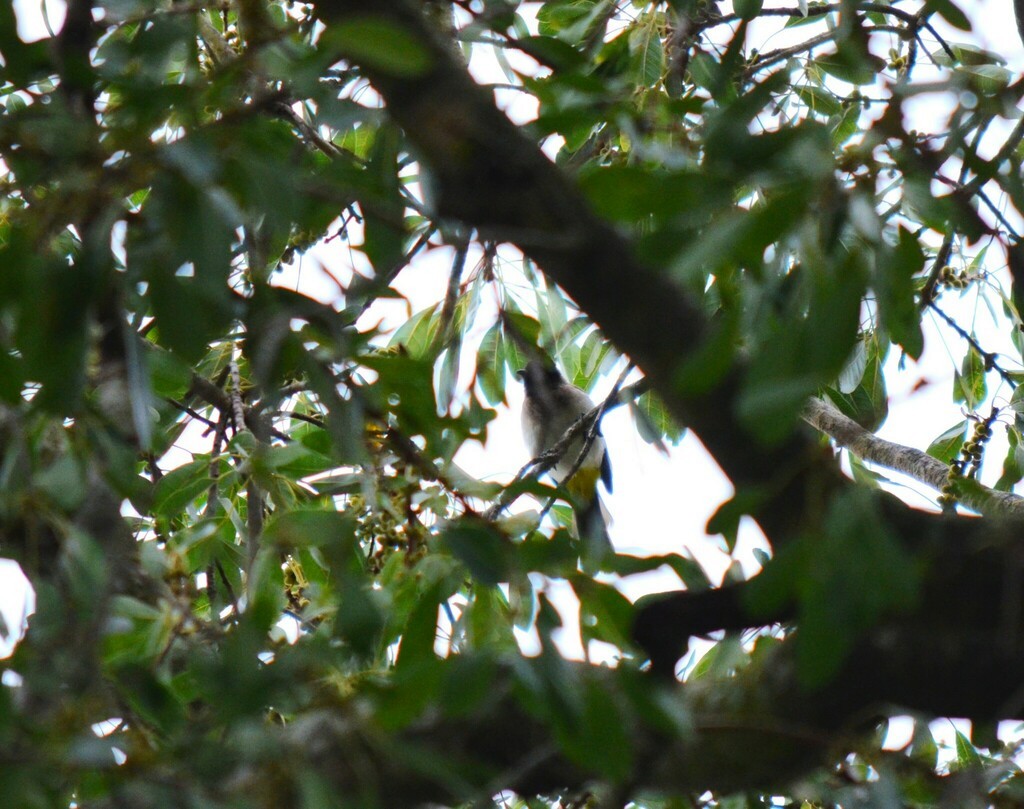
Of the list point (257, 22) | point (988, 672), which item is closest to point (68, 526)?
point (257, 22)

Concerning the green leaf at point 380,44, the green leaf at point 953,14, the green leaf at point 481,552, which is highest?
the green leaf at point 953,14

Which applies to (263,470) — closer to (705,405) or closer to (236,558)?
(705,405)

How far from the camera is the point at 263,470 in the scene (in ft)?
4.45

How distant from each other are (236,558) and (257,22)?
1.77 metres

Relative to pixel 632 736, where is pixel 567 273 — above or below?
above

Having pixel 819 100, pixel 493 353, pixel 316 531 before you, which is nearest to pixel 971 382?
pixel 819 100

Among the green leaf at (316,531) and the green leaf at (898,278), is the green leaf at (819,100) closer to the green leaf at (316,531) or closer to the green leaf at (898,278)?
the green leaf at (898,278)

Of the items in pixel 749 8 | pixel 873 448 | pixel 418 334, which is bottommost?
pixel 873 448

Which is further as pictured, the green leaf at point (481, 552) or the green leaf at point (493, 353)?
the green leaf at point (493, 353)

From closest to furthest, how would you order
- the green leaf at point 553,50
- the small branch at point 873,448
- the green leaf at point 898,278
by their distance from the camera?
the green leaf at point 898,278
the green leaf at point 553,50
the small branch at point 873,448

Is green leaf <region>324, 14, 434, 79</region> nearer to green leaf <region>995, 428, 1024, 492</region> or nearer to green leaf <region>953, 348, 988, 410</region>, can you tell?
green leaf <region>995, 428, 1024, 492</region>

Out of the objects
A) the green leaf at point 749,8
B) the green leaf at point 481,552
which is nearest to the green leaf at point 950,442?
the green leaf at point 749,8

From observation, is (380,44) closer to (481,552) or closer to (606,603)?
(481,552)

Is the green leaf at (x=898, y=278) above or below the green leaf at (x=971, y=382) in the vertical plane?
below
